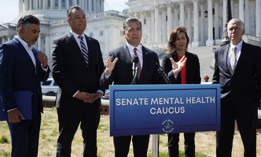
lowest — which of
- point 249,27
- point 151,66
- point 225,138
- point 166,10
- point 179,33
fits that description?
point 225,138

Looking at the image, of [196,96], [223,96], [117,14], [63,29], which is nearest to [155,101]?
[196,96]

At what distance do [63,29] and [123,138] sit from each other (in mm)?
79524

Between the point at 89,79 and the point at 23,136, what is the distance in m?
1.40

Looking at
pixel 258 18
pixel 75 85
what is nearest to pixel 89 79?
pixel 75 85

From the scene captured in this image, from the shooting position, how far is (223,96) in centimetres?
623

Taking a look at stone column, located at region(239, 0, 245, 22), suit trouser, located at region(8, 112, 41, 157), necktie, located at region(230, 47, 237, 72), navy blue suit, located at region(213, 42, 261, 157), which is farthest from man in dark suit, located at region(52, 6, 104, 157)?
stone column, located at region(239, 0, 245, 22)

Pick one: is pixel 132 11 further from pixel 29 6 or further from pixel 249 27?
pixel 29 6

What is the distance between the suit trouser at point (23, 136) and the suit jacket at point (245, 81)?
326cm

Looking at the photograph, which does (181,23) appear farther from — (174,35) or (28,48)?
(28,48)

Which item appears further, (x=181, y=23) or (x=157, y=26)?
(x=157, y=26)

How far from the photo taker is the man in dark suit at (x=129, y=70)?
5383mm

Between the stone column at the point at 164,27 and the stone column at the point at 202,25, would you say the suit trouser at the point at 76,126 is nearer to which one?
the stone column at the point at 202,25

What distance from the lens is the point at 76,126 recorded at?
237 inches

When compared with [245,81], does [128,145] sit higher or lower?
lower
